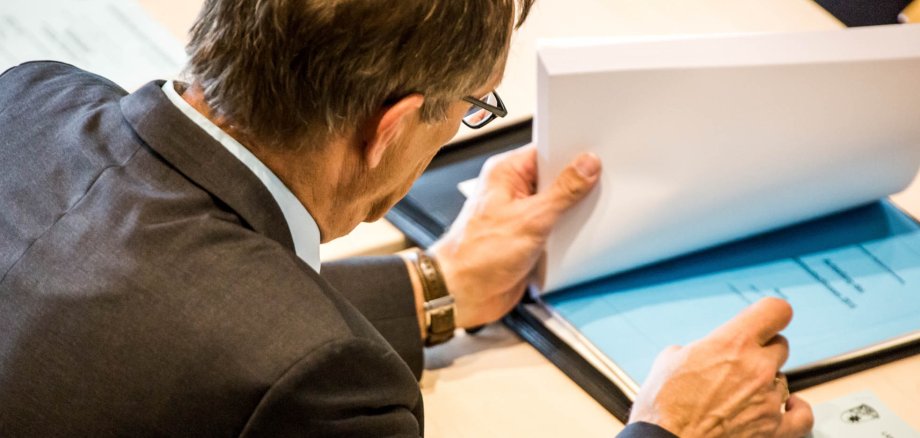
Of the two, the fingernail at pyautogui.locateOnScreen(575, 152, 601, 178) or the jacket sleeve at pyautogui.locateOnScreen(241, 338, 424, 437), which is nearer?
the jacket sleeve at pyautogui.locateOnScreen(241, 338, 424, 437)

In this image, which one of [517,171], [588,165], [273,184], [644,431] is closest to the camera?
[273,184]

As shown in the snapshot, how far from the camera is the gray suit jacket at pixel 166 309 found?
783 mm

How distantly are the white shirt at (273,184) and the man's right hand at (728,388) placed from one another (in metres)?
0.36

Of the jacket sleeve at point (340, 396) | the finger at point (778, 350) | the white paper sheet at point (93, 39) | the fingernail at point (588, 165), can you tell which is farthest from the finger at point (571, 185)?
the white paper sheet at point (93, 39)

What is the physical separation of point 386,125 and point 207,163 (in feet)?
0.47

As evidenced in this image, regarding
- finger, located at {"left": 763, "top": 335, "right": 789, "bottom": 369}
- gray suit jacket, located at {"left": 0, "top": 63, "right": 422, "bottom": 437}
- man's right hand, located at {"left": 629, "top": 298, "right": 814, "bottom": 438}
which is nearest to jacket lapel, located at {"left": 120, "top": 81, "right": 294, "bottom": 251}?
gray suit jacket, located at {"left": 0, "top": 63, "right": 422, "bottom": 437}

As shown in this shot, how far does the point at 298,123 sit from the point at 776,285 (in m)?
0.62

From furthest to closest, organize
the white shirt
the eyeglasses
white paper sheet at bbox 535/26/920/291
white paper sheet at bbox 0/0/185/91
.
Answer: white paper sheet at bbox 0/0/185/91 < white paper sheet at bbox 535/26/920/291 < the eyeglasses < the white shirt

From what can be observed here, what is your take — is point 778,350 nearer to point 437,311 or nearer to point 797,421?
point 797,421

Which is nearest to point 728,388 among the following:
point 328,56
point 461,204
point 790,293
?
point 790,293

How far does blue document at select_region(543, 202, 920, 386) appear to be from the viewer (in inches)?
45.8

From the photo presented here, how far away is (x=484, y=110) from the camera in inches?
40.9

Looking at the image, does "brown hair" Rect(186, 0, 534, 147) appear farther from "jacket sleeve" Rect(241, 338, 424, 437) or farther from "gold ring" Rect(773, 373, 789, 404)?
"gold ring" Rect(773, 373, 789, 404)

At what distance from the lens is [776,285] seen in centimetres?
123
